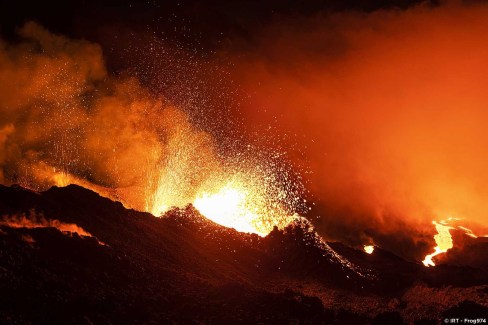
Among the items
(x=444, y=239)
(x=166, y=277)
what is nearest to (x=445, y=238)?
(x=444, y=239)

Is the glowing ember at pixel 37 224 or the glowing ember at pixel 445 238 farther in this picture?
the glowing ember at pixel 445 238

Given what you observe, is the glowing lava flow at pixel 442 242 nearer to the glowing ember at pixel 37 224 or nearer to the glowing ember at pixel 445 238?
the glowing ember at pixel 445 238

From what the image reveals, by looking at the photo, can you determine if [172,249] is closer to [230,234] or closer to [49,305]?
[230,234]

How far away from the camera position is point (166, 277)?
1911cm

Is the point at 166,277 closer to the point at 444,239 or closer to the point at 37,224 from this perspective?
the point at 37,224

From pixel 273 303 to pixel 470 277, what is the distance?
29457mm

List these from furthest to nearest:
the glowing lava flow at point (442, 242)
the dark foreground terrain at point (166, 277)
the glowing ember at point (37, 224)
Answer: the glowing lava flow at point (442, 242), the glowing ember at point (37, 224), the dark foreground terrain at point (166, 277)

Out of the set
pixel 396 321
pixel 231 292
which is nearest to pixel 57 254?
pixel 231 292

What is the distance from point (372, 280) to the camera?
34.0 meters

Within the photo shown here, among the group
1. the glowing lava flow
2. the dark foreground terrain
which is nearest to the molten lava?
the glowing lava flow

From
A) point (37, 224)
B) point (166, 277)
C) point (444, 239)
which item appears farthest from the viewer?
point (444, 239)

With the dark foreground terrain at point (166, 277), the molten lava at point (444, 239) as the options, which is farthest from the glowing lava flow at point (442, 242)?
the dark foreground terrain at point (166, 277)

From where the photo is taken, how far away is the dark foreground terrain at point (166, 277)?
1444 cm

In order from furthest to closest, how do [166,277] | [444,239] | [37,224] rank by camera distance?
[444,239]
[166,277]
[37,224]
